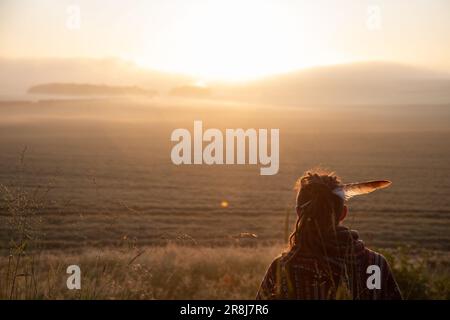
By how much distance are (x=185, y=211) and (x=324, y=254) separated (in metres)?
21.4

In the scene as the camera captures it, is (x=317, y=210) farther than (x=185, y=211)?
No

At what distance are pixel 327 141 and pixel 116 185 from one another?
36070 mm

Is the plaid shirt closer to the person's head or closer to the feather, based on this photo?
the person's head

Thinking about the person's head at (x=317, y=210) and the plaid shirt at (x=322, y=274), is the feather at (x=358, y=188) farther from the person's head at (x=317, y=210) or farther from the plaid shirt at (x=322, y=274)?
the plaid shirt at (x=322, y=274)

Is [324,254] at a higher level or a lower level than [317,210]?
lower

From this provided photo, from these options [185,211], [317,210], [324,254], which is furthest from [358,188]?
[185,211]

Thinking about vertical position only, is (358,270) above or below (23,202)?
below

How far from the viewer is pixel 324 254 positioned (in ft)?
8.93

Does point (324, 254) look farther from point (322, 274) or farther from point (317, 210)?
point (317, 210)

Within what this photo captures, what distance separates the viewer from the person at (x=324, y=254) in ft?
8.69
